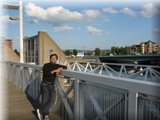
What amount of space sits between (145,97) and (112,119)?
3.07 feet

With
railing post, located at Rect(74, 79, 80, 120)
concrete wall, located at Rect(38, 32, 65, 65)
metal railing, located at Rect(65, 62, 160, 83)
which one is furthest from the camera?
concrete wall, located at Rect(38, 32, 65, 65)

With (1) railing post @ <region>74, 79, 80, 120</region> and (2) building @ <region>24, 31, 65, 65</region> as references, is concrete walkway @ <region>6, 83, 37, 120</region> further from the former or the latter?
(2) building @ <region>24, 31, 65, 65</region>

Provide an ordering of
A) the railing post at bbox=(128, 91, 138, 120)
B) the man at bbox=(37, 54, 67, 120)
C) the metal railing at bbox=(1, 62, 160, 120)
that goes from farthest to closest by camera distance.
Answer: the man at bbox=(37, 54, 67, 120)
the railing post at bbox=(128, 91, 138, 120)
the metal railing at bbox=(1, 62, 160, 120)

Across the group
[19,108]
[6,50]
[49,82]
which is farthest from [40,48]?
[49,82]

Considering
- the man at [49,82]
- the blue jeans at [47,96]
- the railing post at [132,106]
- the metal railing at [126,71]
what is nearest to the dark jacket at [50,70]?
the man at [49,82]

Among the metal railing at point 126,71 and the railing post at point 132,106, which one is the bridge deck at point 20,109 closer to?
the railing post at point 132,106

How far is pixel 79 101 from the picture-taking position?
189 inches

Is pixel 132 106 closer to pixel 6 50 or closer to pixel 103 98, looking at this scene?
pixel 103 98

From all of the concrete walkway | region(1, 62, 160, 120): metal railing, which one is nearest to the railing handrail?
region(1, 62, 160, 120): metal railing

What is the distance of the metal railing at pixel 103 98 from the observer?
2.92 meters

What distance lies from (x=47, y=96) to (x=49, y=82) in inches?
12.6

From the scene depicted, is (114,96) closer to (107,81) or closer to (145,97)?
(107,81)

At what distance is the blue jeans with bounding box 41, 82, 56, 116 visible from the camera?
5.68 m

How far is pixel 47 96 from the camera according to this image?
5766mm
